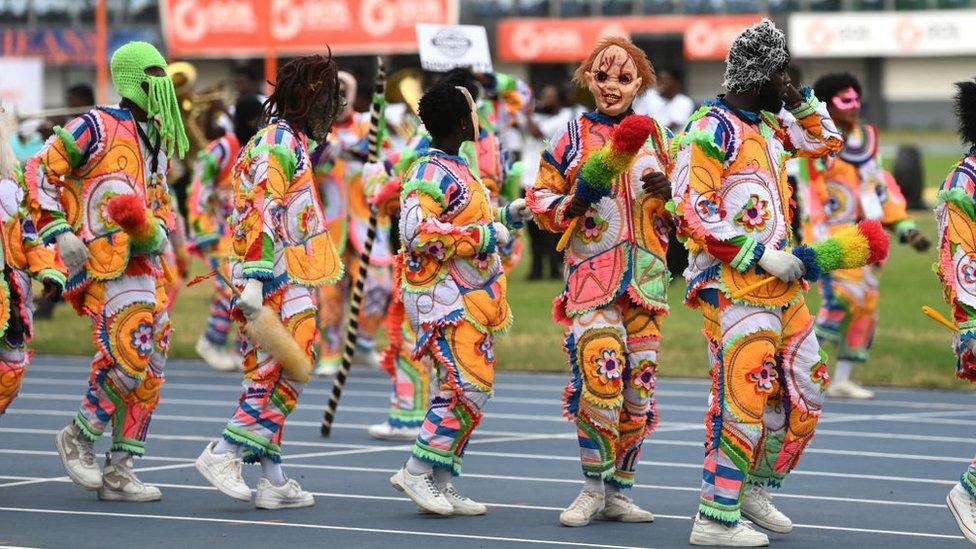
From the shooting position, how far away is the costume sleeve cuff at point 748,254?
759 centimetres

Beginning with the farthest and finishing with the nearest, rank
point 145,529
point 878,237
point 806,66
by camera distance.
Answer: point 806,66 < point 145,529 < point 878,237

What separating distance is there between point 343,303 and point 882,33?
5044 cm

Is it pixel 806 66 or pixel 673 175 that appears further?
pixel 806 66

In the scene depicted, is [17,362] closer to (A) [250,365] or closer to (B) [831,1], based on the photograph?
(A) [250,365]

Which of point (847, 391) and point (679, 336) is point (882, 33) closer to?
point (679, 336)

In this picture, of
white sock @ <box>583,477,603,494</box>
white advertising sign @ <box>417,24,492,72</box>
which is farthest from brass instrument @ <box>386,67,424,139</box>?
white sock @ <box>583,477,603,494</box>

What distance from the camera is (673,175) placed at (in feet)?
26.2

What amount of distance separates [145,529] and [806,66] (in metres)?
57.2

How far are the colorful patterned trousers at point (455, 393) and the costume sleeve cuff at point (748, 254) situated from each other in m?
1.51

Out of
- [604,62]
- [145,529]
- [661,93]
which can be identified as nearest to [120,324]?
[145,529]

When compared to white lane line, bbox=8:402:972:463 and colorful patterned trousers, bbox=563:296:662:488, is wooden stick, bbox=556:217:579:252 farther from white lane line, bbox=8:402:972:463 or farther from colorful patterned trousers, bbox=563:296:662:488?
white lane line, bbox=8:402:972:463

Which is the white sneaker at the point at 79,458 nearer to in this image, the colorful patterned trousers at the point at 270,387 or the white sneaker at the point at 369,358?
the colorful patterned trousers at the point at 270,387

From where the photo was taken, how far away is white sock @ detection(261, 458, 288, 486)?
8.82 m

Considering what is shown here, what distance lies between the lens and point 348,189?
14.7 meters
